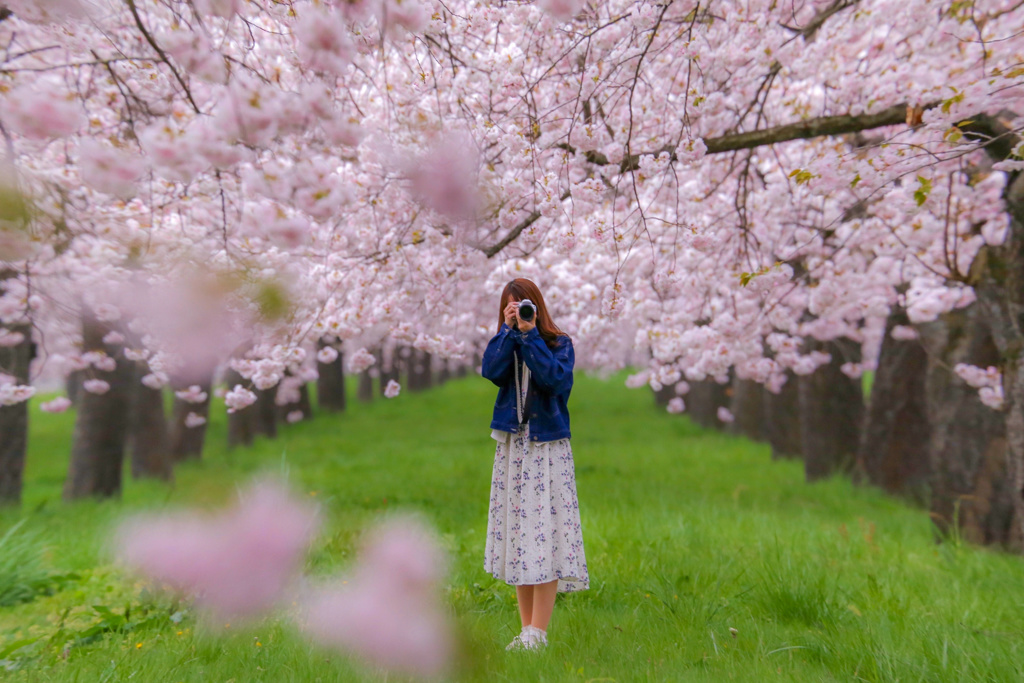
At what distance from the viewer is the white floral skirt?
2887 millimetres

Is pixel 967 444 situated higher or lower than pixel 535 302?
lower

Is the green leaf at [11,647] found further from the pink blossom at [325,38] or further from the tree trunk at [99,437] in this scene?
the tree trunk at [99,437]

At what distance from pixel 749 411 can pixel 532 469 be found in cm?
1147

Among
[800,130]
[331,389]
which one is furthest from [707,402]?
[800,130]

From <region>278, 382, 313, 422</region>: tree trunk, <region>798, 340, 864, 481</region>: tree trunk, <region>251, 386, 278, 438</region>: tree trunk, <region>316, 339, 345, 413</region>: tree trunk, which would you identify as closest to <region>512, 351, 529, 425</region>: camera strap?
<region>798, 340, 864, 481</region>: tree trunk

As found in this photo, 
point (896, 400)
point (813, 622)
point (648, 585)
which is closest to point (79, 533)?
point (648, 585)

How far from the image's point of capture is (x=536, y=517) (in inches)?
115

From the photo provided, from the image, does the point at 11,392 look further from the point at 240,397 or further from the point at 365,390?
the point at 365,390

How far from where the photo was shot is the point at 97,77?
483 centimetres

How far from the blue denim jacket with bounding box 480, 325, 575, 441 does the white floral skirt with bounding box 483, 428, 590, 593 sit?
0.24 ft

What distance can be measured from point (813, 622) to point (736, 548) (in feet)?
4.31

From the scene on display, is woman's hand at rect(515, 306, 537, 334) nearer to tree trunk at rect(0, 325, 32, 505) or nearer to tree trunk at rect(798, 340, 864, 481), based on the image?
tree trunk at rect(0, 325, 32, 505)

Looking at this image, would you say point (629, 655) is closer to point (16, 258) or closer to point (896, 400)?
point (16, 258)

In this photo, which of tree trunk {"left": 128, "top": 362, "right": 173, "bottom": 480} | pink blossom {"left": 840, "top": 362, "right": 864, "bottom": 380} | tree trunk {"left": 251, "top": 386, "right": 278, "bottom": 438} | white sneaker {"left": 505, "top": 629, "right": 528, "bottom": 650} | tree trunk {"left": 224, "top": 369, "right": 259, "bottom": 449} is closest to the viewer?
white sneaker {"left": 505, "top": 629, "right": 528, "bottom": 650}
